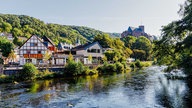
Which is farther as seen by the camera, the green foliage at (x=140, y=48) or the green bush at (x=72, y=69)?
the green foliage at (x=140, y=48)

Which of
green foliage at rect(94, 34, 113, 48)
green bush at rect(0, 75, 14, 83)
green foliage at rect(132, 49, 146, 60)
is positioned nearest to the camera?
green bush at rect(0, 75, 14, 83)

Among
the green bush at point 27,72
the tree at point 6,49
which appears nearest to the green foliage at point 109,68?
the green bush at point 27,72

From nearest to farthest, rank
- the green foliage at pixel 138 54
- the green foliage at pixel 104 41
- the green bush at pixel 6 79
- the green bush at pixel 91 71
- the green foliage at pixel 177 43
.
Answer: the green foliage at pixel 177 43, the green bush at pixel 6 79, the green bush at pixel 91 71, the green foliage at pixel 104 41, the green foliage at pixel 138 54

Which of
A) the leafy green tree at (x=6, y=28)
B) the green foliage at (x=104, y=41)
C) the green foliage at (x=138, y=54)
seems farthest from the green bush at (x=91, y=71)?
the leafy green tree at (x=6, y=28)

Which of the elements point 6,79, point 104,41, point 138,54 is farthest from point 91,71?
point 138,54

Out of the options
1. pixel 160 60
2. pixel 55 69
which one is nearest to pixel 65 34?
pixel 55 69

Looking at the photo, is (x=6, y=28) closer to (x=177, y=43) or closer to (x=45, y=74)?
(x=45, y=74)

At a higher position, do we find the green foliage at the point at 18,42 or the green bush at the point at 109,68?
the green foliage at the point at 18,42

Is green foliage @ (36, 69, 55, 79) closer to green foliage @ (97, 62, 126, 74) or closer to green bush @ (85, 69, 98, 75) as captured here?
green bush @ (85, 69, 98, 75)

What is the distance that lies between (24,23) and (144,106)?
495 ft

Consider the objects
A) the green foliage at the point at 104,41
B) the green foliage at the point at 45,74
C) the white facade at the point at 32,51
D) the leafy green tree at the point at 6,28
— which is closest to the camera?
the green foliage at the point at 45,74

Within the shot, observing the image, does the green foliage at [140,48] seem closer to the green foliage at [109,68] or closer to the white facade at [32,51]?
the green foliage at [109,68]

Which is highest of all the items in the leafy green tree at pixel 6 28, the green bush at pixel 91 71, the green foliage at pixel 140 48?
the leafy green tree at pixel 6 28

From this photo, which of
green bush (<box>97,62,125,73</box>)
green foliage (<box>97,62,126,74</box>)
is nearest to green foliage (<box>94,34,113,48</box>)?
green foliage (<box>97,62,126,74</box>)
